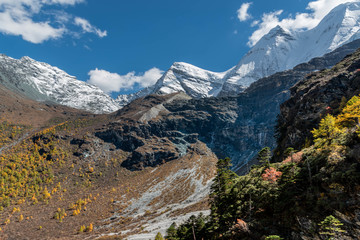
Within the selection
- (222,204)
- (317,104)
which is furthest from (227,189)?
(317,104)

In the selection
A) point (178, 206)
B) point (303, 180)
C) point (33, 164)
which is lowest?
point (178, 206)

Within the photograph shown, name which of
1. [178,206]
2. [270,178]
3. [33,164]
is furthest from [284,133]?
[33,164]

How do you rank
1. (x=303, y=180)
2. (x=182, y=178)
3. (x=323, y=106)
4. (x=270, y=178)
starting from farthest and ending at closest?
(x=182, y=178) → (x=323, y=106) → (x=270, y=178) → (x=303, y=180)

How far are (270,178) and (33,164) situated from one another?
21674 cm

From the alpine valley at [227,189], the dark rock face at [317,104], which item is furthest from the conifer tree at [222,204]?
the dark rock face at [317,104]

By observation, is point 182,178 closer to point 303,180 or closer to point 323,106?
point 323,106

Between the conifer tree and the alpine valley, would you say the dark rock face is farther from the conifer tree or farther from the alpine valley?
the conifer tree

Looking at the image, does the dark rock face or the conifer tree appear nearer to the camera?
the conifer tree

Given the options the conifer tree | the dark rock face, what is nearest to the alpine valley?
the conifer tree

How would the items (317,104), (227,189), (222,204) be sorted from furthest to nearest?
(317,104), (227,189), (222,204)

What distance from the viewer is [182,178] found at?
523ft

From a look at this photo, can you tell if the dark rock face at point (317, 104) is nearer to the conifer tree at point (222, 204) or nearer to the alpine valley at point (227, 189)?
the alpine valley at point (227, 189)

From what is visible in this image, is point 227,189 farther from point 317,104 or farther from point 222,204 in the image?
point 317,104

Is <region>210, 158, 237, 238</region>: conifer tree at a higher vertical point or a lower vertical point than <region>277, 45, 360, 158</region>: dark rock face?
lower
